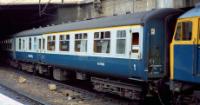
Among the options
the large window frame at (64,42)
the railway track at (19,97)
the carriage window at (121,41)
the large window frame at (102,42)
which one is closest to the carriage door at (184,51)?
the carriage window at (121,41)

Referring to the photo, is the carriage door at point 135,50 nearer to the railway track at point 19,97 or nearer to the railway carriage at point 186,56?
the railway carriage at point 186,56

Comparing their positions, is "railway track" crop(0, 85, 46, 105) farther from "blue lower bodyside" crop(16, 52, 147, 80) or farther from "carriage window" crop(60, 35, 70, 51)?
"carriage window" crop(60, 35, 70, 51)

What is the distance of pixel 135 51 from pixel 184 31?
215 cm

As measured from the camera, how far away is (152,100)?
50.1ft

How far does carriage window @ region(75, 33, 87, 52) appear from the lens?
55.9 feet

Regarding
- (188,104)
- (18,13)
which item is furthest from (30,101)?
(18,13)

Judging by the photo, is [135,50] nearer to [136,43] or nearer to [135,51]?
[135,51]

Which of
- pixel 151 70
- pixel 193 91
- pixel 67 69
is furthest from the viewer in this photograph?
pixel 67 69

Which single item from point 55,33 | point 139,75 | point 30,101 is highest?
point 55,33

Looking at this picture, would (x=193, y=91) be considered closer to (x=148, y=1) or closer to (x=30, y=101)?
(x=30, y=101)

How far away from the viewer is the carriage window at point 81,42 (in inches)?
671

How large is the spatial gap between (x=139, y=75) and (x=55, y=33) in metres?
8.76

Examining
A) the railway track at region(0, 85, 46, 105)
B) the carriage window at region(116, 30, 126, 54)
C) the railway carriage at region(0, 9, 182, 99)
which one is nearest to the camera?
the railway carriage at region(0, 9, 182, 99)

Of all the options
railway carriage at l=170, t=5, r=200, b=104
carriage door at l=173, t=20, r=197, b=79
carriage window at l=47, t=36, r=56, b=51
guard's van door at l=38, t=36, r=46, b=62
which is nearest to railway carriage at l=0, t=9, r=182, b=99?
carriage window at l=47, t=36, r=56, b=51
